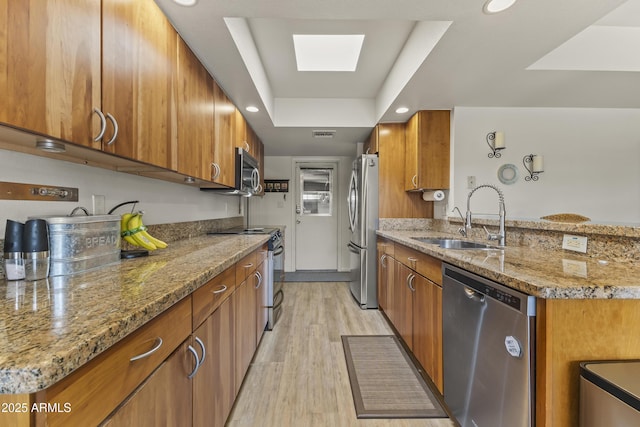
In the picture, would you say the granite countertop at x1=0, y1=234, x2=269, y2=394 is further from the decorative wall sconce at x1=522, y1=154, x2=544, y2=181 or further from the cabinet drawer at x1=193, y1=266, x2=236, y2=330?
the decorative wall sconce at x1=522, y1=154, x2=544, y2=181

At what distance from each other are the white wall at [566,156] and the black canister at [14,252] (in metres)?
2.96

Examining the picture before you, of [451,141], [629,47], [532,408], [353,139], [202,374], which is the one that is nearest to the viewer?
[532,408]

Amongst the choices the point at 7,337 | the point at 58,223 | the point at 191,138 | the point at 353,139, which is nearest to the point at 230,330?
the point at 58,223

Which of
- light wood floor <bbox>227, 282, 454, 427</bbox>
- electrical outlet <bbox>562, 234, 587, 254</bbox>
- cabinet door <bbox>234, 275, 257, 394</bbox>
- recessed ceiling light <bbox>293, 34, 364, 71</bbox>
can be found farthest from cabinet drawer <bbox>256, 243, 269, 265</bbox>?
electrical outlet <bbox>562, 234, 587, 254</bbox>

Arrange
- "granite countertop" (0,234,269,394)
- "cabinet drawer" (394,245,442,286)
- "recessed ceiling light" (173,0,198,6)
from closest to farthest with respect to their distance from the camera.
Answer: "granite countertop" (0,234,269,394) → "recessed ceiling light" (173,0,198,6) → "cabinet drawer" (394,245,442,286)

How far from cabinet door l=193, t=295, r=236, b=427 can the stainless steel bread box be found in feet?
1.62

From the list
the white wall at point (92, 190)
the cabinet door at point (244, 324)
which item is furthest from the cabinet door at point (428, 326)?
the white wall at point (92, 190)

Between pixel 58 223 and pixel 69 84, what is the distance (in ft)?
1.49

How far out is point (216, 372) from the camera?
1.16 meters

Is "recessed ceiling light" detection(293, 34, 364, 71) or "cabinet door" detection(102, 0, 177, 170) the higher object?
"recessed ceiling light" detection(293, 34, 364, 71)

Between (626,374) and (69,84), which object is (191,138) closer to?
(69,84)

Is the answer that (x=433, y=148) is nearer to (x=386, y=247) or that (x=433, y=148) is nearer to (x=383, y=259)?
(x=386, y=247)

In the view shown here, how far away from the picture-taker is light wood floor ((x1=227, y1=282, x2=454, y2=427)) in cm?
146

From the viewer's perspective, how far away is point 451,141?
274 cm
